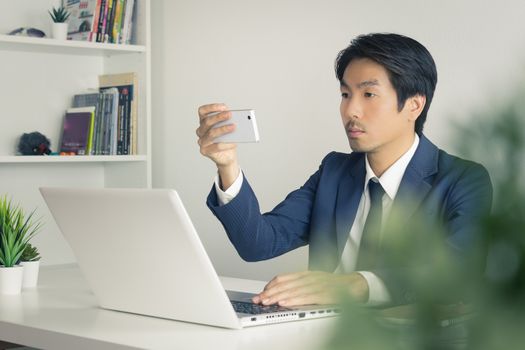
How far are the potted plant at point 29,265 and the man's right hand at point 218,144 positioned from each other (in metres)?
0.53

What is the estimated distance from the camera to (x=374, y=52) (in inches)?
86.5

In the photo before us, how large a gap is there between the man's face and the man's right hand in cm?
36

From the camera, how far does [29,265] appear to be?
2.13 meters

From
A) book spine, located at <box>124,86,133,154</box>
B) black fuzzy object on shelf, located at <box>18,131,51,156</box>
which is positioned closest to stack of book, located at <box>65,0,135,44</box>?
book spine, located at <box>124,86,133,154</box>

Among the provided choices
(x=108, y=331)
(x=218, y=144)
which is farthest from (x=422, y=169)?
(x=108, y=331)

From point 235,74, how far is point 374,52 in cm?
148

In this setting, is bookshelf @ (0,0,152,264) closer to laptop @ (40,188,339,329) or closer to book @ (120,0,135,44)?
book @ (120,0,135,44)

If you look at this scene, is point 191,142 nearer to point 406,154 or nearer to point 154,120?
point 154,120

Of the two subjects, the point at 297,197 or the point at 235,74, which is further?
the point at 235,74

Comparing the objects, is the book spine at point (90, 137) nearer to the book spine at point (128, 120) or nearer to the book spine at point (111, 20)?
the book spine at point (128, 120)

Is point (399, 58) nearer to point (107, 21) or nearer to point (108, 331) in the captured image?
point (108, 331)

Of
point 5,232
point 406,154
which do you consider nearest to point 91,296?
point 5,232

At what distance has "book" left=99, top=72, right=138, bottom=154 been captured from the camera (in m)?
3.71

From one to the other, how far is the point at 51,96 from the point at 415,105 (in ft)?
6.73
